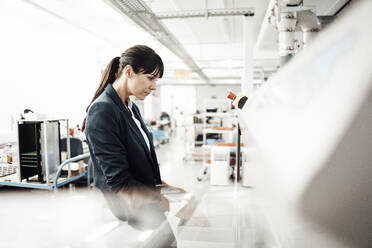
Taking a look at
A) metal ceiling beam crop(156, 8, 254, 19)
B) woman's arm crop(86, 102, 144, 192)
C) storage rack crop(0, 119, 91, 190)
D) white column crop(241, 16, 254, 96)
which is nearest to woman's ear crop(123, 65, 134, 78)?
woman's arm crop(86, 102, 144, 192)

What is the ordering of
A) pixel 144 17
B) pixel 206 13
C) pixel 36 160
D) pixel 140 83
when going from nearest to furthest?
pixel 140 83, pixel 36 160, pixel 144 17, pixel 206 13

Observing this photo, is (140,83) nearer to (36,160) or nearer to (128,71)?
(128,71)

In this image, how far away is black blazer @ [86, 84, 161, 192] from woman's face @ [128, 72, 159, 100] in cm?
7

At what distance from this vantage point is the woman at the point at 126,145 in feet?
2.35

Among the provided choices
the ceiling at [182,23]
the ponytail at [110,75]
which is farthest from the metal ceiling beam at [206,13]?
the ponytail at [110,75]

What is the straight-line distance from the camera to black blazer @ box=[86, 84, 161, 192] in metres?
0.71

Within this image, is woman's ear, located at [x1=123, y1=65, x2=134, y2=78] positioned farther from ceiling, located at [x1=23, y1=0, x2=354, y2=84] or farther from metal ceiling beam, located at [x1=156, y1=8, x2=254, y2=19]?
metal ceiling beam, located at [x1=156, y1=8, x2=254, y2=19]

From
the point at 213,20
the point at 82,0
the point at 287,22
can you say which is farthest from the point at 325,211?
the point at 213,20

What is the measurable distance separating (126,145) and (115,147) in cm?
6

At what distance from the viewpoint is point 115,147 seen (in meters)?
0.72

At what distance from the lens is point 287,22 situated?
158cm

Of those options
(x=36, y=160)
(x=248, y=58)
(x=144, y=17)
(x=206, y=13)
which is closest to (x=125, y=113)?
(x=36, y=160)

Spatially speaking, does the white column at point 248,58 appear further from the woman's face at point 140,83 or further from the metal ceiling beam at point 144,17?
the woman's face at point 140,83

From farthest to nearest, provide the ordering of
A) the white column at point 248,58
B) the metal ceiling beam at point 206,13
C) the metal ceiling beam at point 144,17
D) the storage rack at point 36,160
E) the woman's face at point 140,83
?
the white column at point 248,58, the metal ceiling beam at point 206,13, the metal ceiling beam at point 144,17, the storage rack at point 36,160, the woman's face at point 140,83
